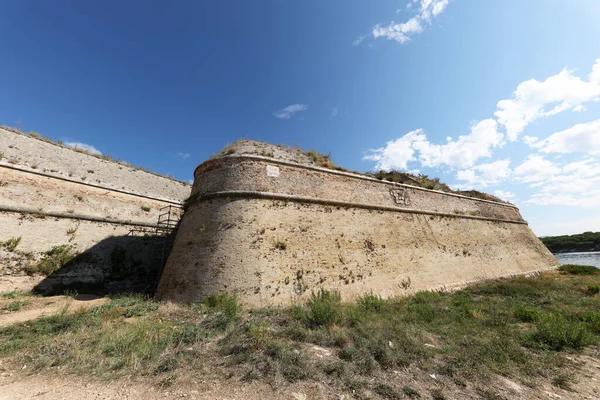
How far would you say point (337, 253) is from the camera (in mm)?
8820

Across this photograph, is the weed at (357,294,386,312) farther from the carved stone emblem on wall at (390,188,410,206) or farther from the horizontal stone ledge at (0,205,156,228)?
the horizontal stone ledge at (0,205,156,228)

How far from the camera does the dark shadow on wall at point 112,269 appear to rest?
9.84 metres

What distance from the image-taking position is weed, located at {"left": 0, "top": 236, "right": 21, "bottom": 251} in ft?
30.1

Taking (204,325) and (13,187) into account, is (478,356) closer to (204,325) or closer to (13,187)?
(204,325)

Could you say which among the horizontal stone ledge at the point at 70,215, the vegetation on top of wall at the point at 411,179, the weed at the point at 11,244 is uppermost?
the vegetation on top of wall at the point at 411,179

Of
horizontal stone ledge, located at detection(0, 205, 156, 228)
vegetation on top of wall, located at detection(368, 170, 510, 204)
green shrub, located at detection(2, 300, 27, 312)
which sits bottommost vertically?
green shrub, located at detection(2, 300, 27, 312)

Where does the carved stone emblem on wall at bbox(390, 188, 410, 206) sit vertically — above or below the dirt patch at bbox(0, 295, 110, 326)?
above

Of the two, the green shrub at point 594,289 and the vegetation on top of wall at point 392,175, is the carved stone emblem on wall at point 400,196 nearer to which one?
the vegetation on top of wall at point 392,175

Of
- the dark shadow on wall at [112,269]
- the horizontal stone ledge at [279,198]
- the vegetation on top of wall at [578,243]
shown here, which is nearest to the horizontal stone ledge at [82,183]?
the dark shadow on wall at [112,269]

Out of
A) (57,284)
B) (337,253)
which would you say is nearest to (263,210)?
(337,253)

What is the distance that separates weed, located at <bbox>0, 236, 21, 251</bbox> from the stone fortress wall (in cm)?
10

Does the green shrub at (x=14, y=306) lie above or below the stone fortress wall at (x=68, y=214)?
below

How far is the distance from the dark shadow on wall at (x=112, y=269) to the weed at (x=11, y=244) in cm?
153

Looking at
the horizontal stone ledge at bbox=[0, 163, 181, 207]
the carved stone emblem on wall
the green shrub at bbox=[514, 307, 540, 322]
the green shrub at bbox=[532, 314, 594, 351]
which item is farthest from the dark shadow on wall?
the green shrub at bbox=[514, 307, 540, 322]
